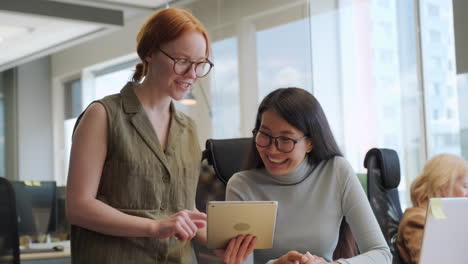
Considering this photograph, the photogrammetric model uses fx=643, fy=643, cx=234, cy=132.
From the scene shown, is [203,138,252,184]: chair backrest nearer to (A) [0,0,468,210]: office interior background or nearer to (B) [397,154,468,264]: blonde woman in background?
(B) [397,154,468,264]: blonde woman in background

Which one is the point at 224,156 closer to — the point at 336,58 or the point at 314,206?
the point at 314,206

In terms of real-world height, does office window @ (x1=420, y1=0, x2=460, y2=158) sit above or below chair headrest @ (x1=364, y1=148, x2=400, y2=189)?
above

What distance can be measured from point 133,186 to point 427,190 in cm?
175

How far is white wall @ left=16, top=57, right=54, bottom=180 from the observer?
399 inches

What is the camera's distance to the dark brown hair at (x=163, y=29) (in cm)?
166

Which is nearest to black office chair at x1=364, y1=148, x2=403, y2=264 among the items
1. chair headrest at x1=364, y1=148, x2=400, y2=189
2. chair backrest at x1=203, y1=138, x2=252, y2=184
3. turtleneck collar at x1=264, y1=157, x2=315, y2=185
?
chair headrest at x1=364, y1=148, x2=400, y2=189

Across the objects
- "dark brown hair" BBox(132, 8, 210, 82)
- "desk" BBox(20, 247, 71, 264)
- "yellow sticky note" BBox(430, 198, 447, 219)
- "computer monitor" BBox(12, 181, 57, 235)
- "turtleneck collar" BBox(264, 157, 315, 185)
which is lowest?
"desk" BBox(20, 247, 71, 264)

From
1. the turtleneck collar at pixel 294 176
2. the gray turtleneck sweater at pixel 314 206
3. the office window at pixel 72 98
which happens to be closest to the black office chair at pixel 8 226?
the gray turtleneck sweater at pixel 314 206

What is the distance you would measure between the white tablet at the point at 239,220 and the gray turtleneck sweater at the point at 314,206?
0.29 meters

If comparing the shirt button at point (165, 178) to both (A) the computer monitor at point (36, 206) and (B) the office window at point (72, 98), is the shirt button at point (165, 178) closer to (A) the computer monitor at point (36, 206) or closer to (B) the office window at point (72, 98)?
(A) the computer monitor at point (36, 206)

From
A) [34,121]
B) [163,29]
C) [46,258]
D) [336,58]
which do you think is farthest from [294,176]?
[34,121]

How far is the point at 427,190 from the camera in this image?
2.94 meters

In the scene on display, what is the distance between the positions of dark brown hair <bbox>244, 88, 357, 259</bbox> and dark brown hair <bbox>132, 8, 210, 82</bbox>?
0.44 metres

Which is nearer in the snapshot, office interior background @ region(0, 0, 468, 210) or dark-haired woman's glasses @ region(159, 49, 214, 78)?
dark-haired woman's glasses @ region(159, 49, 214, 78)
